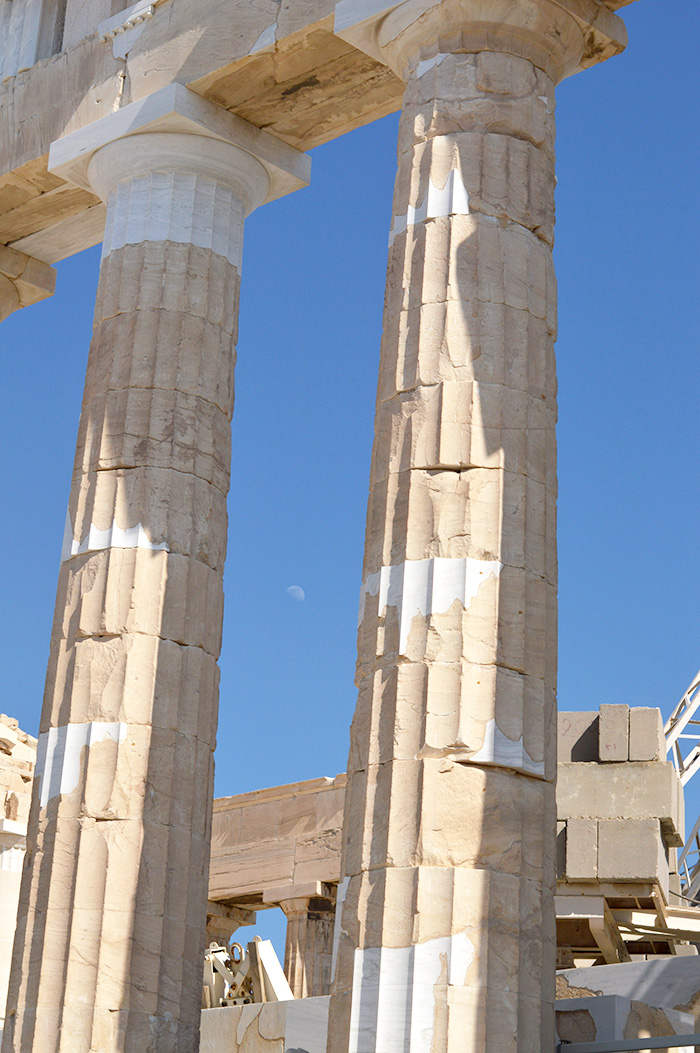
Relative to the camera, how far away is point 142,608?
1628 centimetres

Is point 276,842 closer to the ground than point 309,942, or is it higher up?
higher up

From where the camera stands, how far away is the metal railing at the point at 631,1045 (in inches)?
473

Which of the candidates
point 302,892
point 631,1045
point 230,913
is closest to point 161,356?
point 631,1045

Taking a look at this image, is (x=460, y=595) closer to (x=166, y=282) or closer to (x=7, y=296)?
(x=166, y=282)

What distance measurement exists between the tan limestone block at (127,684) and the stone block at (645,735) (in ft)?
32.9

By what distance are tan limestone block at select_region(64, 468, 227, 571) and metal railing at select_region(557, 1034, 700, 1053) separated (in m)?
6.63

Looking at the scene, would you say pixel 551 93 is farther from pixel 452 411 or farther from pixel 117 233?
pixel 117 233

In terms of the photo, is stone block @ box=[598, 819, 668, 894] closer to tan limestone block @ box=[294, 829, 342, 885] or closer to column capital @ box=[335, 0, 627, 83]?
tan limestone block @ box=[294, 829, 342, 885]

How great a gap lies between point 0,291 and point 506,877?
1300 centimetres

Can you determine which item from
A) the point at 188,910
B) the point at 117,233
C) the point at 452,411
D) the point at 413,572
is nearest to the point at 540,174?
the point at 452,411

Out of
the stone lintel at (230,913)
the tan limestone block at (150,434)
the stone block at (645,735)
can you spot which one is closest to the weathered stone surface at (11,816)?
the stone lintel at (230,913)

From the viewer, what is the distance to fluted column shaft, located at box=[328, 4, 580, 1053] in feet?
39.1

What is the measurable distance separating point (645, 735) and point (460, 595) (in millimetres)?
12503

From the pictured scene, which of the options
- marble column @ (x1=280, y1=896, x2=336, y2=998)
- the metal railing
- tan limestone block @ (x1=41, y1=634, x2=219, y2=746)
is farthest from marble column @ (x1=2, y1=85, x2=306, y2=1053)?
marble column @ (x1=280, y1=896, x2=336, y2=998)
